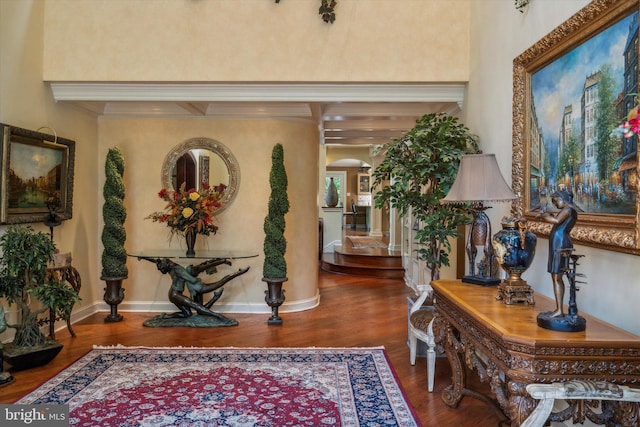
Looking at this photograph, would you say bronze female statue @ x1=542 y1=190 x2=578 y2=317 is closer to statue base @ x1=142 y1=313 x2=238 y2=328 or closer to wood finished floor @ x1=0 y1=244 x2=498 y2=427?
wood finished floor @ x1=0 y1=244 x2=498 y2=427

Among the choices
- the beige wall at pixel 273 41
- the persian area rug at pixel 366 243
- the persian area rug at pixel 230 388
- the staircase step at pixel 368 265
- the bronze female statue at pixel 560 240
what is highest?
the beige wall at pixel 273 41

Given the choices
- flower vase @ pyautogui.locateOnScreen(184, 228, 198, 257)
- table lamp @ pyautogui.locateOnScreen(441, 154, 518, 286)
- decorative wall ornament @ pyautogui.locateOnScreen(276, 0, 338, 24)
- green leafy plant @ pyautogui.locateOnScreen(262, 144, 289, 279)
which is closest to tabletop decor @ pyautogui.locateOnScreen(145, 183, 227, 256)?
flower vase @ pyautogui.locateOnScreen(184, 228, 198, 257)

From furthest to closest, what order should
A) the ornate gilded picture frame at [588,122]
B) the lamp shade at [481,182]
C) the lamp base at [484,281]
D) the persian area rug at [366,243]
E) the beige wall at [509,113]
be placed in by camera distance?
the persian area rug at [366,243], the lamp base at [484,281], the lamp shade at [481,182], the beige wall at [509,113], the ornate gilded picture frame at [588,122]

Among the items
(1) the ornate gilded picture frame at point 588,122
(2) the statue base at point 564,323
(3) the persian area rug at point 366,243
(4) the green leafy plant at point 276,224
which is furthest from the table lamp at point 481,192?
(3) the persian area rug at point 366,243

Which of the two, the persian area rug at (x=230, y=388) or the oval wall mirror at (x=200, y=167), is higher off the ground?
the oval wall mirror at (x=200, y=167)

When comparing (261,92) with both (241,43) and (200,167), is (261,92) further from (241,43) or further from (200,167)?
(200,167)

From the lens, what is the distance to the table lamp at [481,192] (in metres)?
2.82

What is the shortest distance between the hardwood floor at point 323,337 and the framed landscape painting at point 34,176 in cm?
137

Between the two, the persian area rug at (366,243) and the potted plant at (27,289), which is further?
the persian area rug at (366,243)

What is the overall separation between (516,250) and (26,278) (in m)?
3.96

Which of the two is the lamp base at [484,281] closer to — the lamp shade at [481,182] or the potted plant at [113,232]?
the lamp shade at [481,182]

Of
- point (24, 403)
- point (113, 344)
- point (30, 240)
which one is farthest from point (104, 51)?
point (24, 403)

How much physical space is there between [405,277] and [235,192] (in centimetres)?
396

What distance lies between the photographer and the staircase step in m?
8.87
